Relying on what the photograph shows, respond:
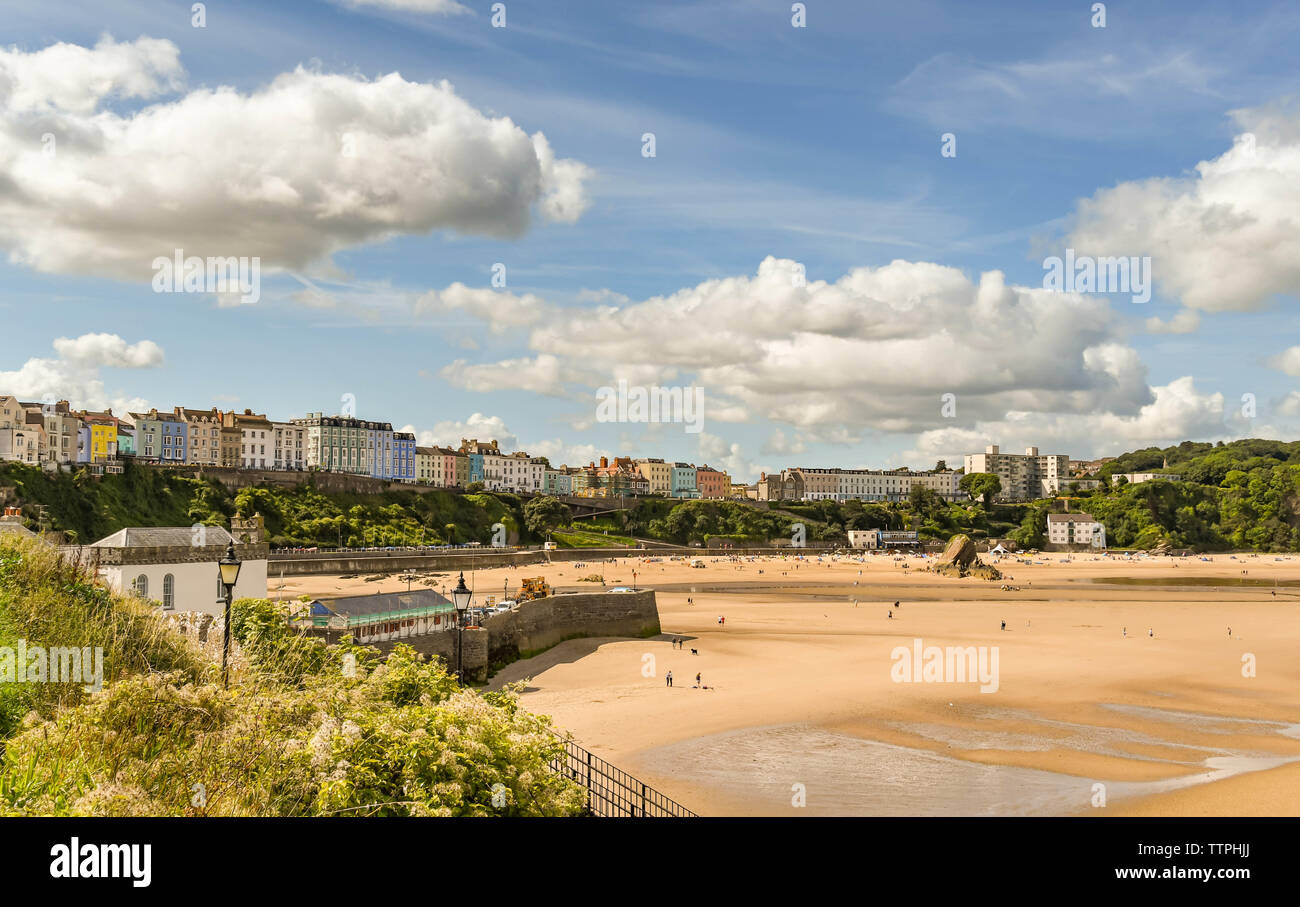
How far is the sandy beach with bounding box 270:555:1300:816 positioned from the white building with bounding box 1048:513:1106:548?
313 ft

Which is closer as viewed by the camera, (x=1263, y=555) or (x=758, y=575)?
(x=758, y=575)

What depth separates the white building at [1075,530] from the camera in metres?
151

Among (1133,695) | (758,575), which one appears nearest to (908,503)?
(758,575)

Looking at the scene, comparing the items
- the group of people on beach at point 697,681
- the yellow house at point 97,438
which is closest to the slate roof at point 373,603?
the group of people on beach at point 697,681

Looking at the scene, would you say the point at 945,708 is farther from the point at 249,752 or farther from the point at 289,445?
the point at 289,445

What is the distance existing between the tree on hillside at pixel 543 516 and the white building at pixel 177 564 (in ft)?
300

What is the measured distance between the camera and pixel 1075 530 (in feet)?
512

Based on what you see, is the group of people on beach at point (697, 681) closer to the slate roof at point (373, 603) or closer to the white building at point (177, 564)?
the slate roof at point (373, 603)

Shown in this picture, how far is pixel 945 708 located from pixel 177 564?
2424 centimetres

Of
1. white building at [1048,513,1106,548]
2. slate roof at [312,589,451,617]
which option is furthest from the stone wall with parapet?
white building at [1048,513,1106,548]

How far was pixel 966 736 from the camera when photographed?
981 inches

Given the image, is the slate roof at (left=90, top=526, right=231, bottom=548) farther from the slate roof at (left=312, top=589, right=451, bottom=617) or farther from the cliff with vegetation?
the cliff with vegetation
